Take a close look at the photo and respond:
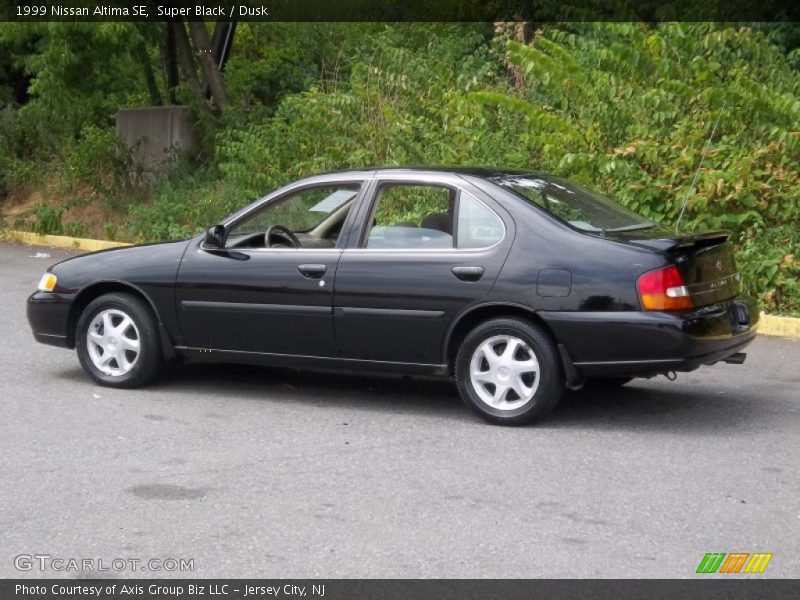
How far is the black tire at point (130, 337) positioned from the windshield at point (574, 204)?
2.58 meters

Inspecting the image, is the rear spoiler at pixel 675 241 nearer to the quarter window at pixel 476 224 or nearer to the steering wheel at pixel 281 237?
the quarter window at pixel 476 224

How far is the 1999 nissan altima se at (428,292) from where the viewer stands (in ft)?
24.0

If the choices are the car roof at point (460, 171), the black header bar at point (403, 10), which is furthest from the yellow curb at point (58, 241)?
the car roof at point (460, 171)

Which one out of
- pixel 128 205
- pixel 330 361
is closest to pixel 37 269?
pixel 128 205

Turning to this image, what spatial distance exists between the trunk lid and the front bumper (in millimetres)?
3825

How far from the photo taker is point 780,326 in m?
11.2

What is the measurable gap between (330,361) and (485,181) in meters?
1.50

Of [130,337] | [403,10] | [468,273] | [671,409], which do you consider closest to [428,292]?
[468,273]

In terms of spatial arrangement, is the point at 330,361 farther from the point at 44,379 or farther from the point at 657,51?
the point at 657,51

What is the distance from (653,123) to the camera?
45.4 feet

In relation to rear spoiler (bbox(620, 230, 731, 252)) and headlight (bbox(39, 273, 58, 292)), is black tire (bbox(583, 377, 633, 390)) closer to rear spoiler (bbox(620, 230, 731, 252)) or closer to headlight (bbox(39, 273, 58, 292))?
rear spoiler (bbox(620, 230, 731, 252))

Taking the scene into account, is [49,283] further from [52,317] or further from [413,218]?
[413,218]

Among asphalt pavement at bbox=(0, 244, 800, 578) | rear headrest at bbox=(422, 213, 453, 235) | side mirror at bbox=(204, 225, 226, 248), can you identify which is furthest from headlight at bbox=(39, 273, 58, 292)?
rear headrest at bbox=(422, 213, 453, 235)

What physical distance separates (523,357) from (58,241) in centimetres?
1363
